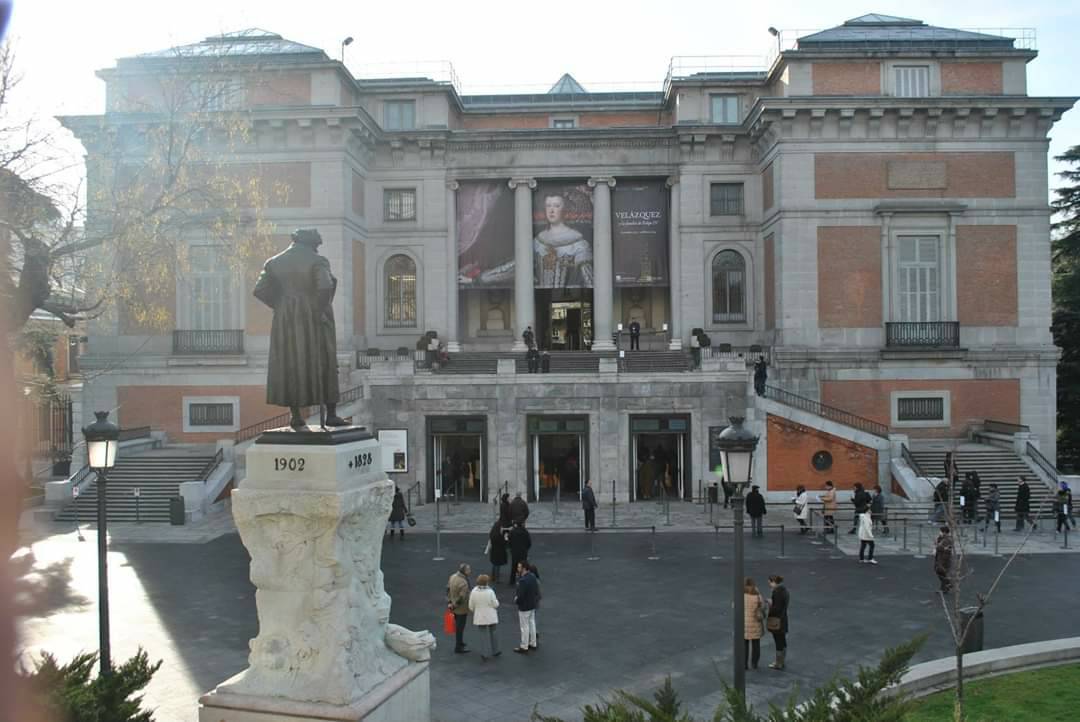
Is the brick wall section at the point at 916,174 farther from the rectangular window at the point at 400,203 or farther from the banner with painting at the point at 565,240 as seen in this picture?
the rectangular window at the point at 400,203

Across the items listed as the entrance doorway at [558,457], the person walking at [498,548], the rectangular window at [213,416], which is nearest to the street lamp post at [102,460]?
the person walking at [498,548]

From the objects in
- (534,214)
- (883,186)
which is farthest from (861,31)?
(534,214)

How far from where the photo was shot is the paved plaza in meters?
12.7

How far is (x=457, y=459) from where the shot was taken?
3072cm

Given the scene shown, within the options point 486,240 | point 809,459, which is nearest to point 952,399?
point 809,459

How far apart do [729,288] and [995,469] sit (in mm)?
12986

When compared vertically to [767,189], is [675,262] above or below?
below

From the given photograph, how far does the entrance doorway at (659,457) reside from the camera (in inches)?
1198

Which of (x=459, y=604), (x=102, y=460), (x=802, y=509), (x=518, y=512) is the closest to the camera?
(x=102, y=460)

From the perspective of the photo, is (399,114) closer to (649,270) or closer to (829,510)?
(649,270)

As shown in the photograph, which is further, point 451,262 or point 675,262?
point 451,262

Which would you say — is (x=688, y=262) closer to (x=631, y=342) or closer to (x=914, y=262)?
(x=631, y=342)

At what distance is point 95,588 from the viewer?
1806 cm

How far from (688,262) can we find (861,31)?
11.6m
